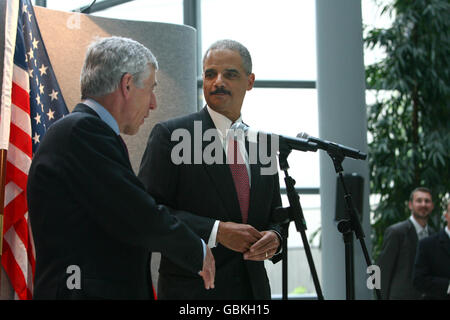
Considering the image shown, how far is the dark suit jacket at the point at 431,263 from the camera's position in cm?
434

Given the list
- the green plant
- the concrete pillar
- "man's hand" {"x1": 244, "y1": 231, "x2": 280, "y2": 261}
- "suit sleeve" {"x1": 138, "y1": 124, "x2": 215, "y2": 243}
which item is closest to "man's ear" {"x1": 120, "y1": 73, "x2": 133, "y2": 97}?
"suit sleeve" {"x1": 138, "y1": 124, "x2": 215, "y2": 243}

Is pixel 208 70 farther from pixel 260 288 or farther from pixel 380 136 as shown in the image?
pixel 380 136

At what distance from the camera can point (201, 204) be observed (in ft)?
6.66

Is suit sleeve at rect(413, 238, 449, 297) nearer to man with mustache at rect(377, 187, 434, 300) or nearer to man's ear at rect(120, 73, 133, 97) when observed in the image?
man with mustache at rect(377, 187, 434, 300)

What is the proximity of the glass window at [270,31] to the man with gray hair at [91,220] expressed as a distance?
462 centimetres

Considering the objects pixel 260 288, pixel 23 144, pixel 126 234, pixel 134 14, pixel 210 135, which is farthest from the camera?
pixel 134 14

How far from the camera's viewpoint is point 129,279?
1.54 meters


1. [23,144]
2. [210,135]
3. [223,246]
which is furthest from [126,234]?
[23,144]

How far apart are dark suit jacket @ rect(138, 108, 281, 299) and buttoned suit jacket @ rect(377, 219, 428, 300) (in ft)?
9.99

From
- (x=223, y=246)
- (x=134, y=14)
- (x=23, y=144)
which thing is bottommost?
(x=223, y=246)

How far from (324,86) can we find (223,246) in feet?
7.87

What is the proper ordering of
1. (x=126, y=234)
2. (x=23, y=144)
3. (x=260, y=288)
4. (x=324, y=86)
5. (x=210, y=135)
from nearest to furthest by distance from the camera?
(x=126, y=234), (x=260, y=288), (x=210, y=135), (x=23, y=144), (x=324, y=86)

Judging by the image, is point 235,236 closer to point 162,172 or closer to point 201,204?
point 201,204

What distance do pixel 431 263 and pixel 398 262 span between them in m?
0.51
